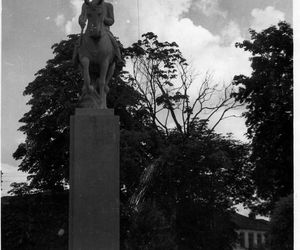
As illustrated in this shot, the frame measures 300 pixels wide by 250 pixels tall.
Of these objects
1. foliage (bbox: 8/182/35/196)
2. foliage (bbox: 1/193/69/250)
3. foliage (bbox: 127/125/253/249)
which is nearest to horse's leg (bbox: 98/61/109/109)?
foliage (bbox: 1/193/69/250)

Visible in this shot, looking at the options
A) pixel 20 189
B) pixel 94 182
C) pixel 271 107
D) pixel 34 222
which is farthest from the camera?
pixel 271 107

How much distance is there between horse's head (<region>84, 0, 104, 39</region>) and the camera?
35.9ft

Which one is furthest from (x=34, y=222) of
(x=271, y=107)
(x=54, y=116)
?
(x=271, y=107)

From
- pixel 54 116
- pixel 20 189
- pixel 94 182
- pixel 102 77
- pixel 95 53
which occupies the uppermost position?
pixel 54 116

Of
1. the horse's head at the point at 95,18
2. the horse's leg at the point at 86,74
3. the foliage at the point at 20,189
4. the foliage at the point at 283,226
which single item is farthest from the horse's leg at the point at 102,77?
the foliage at the point at 20,189

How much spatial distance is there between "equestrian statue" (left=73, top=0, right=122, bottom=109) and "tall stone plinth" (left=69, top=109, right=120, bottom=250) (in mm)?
704

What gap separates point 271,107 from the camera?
28578 mm

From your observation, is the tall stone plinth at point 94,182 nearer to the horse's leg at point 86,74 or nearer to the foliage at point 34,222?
the horse's leg at point 86,74

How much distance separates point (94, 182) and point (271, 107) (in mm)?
19953

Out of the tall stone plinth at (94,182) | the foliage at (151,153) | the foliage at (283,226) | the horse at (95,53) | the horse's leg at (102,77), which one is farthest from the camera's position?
the foliage at (151,153)

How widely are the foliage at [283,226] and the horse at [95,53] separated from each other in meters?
9.46

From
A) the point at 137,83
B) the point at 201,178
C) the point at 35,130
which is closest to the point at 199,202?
the point at 201,178

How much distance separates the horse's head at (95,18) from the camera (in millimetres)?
10930

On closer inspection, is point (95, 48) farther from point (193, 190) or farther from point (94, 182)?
point (193, 190)
